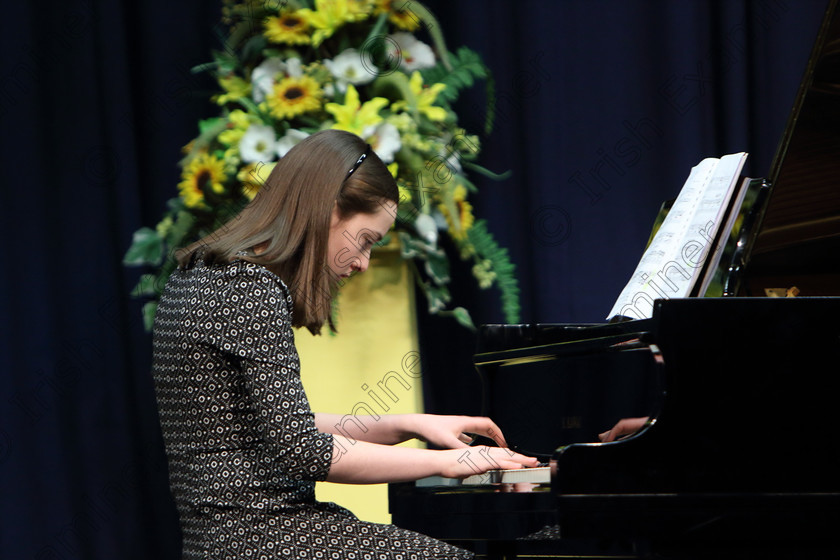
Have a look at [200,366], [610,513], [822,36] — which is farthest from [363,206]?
[822,36]

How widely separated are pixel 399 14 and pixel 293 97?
35 cm

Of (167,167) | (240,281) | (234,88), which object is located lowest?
(240,281)

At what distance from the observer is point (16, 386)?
2719 mm

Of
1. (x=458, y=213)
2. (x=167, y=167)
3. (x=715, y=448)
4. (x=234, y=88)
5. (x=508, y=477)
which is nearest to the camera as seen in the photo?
(x=715, y=448)

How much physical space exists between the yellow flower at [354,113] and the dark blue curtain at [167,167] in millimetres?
705

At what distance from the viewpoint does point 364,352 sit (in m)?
2.36

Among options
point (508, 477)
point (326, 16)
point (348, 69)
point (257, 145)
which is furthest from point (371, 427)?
point (326, 16)

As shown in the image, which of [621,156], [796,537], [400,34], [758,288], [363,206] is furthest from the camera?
[621,156]

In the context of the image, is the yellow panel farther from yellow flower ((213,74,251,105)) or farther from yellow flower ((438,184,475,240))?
yellow flower ((213,74,251,105))

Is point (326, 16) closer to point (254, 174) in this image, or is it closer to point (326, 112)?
point (326, 112)

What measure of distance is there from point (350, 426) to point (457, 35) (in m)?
1.51

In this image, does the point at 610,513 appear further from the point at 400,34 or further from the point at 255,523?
the point at 400,34

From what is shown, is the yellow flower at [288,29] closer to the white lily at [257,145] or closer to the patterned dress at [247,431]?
the white lily at [257,145]

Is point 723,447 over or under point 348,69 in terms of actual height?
→ under
